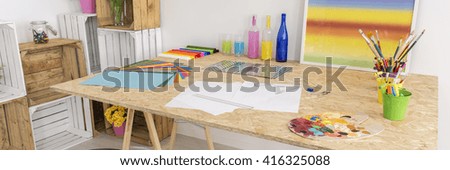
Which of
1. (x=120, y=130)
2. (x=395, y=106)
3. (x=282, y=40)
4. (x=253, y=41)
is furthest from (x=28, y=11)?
(x=395, y=106)

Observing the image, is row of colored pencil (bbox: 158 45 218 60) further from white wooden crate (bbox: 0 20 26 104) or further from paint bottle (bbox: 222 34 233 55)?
white wooden crate (bbox: 0 20 26 104)

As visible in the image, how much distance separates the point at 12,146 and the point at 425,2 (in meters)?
2.57

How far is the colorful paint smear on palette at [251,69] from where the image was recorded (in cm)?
182

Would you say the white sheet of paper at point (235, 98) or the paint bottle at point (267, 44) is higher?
the paint bottle at point (267, 44)

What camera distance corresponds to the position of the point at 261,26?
225 cm

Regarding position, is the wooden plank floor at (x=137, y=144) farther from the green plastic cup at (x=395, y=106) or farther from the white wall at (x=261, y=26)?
the green plastic cup at (x=395, y=106)

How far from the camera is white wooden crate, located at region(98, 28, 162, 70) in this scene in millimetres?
2541

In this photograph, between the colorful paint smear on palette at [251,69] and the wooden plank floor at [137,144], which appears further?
the wooden plank floor at [137,144]

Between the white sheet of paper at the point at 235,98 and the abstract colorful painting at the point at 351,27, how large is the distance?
0.55 metres

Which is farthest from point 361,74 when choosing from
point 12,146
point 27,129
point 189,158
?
point 12,146

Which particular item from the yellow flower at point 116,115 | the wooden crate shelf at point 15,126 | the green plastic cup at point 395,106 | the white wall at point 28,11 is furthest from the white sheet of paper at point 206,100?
the white wall at point 28,11

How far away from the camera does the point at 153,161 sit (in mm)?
1371

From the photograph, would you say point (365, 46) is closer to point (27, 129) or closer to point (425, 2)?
point (425, 2)

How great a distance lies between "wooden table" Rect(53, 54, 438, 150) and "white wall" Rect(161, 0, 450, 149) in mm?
121
